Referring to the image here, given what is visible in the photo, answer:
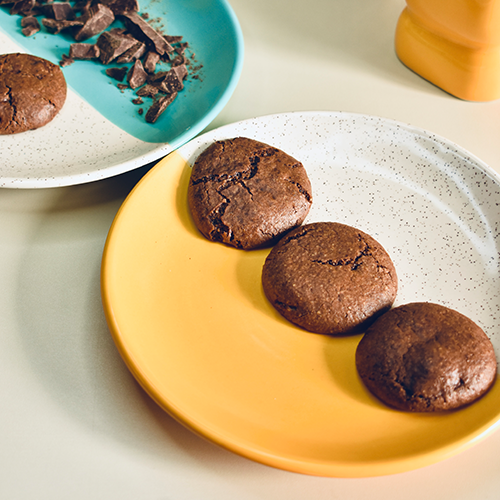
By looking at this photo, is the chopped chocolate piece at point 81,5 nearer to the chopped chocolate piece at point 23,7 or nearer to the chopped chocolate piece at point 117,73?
the chopped chocolate piece at point 23,7

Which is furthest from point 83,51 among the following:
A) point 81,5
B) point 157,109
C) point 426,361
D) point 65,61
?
point 426,361

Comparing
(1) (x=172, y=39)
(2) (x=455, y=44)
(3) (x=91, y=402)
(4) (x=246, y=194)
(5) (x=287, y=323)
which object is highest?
(2) (x=455, y=44)

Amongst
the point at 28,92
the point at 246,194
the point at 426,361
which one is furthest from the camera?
the point at 28,92

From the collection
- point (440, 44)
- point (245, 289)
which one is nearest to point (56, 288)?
point (245, 289)

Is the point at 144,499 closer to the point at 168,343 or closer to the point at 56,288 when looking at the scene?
the point at 168,343

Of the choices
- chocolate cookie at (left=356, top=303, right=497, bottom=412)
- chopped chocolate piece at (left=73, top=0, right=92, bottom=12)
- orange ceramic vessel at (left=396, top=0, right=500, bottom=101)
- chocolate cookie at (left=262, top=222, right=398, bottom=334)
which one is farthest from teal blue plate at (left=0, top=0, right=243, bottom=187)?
chocolate cookie at (left=356, top=303, right=497, bottom=412)

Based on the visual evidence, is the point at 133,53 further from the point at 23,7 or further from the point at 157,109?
the point at 23,7

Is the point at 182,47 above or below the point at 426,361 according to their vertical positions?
above
